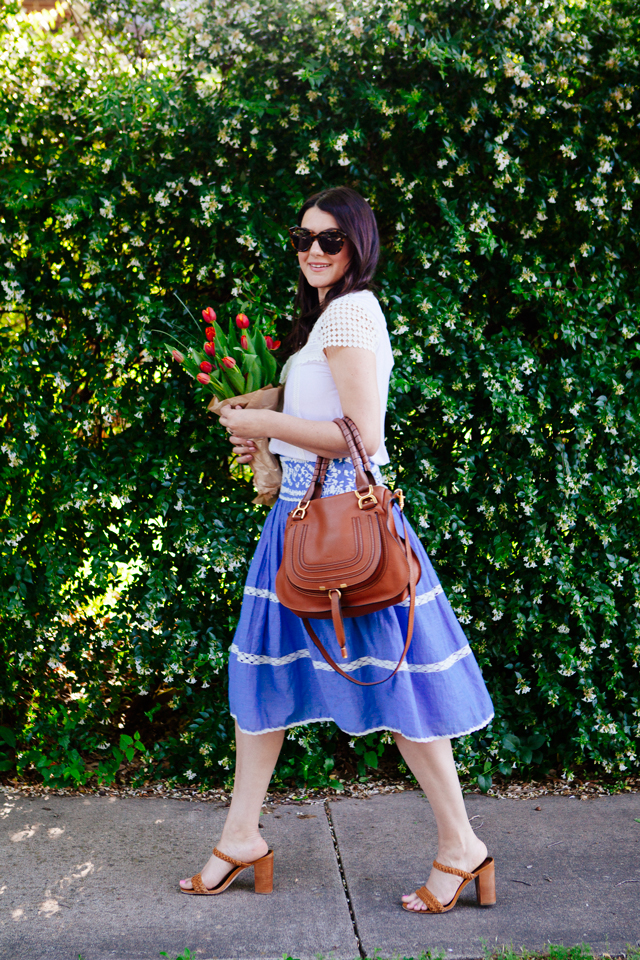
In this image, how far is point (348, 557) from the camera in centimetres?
189

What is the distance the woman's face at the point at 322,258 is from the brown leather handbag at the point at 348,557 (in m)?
0.45

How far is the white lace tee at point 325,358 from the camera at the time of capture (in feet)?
6.64

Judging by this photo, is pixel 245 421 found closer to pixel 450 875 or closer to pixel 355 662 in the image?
pixel 355 662

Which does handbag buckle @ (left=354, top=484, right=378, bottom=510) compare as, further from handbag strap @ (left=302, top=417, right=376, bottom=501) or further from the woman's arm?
the woman's arm

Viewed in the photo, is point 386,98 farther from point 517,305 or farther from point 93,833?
point 93,833

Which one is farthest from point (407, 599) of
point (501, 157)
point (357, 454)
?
point (501, 157)

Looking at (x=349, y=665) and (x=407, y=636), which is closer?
(x=407, y=636)

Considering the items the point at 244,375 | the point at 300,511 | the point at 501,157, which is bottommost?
the point at 300,511

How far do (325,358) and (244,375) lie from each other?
0.26 m

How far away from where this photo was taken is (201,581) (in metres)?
2.87

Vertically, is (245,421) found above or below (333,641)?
above

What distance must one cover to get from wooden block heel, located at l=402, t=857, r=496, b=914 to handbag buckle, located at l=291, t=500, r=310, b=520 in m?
1.08

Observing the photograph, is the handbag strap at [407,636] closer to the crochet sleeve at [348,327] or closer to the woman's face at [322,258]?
the crochet sleeve at [348,327]

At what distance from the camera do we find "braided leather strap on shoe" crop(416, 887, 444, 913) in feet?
7.17
